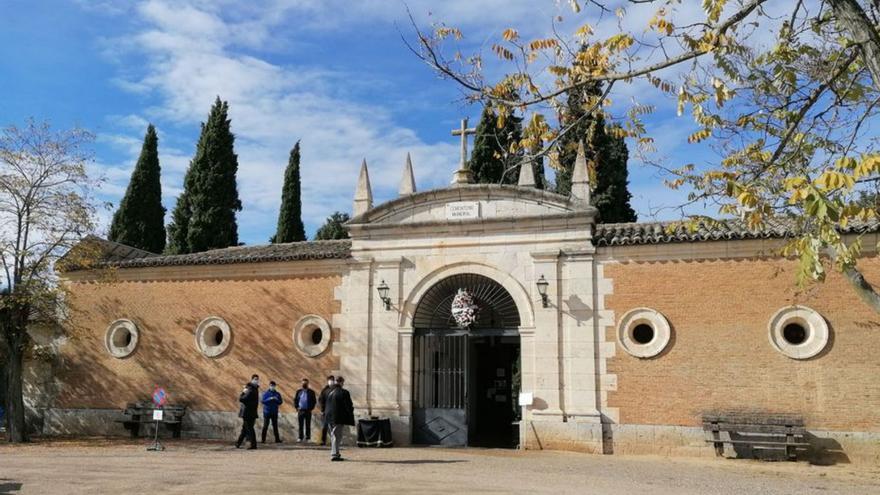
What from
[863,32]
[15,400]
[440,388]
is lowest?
[15,400]

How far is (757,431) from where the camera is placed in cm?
1200

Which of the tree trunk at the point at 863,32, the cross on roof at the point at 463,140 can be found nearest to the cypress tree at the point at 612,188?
the cross on roof at the point at 463,140

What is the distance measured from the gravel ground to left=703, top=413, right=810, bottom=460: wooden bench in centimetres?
32

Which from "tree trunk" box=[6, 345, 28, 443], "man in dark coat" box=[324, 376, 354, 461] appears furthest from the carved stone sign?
"tree trunk" box=[6, 345, 28, 443]

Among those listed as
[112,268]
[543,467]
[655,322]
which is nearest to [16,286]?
[112,268]

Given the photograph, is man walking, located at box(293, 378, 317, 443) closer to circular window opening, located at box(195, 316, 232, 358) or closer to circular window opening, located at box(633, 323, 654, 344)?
circular window opening, located at box(195, 316, 232, 358)

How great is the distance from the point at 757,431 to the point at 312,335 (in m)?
9.06

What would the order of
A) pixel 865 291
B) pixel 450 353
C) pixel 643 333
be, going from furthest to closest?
pixel 450 353 < pixel 643 333 < pixel 865 291

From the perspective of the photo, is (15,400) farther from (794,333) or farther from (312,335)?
(794,333)

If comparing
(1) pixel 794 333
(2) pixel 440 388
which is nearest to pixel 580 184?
(1) pixel 794 333

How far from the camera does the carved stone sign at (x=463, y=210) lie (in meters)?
14.6

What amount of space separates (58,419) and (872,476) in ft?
55.5

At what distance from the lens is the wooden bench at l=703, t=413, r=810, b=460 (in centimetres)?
1173

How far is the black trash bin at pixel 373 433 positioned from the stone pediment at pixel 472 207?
4.12m
